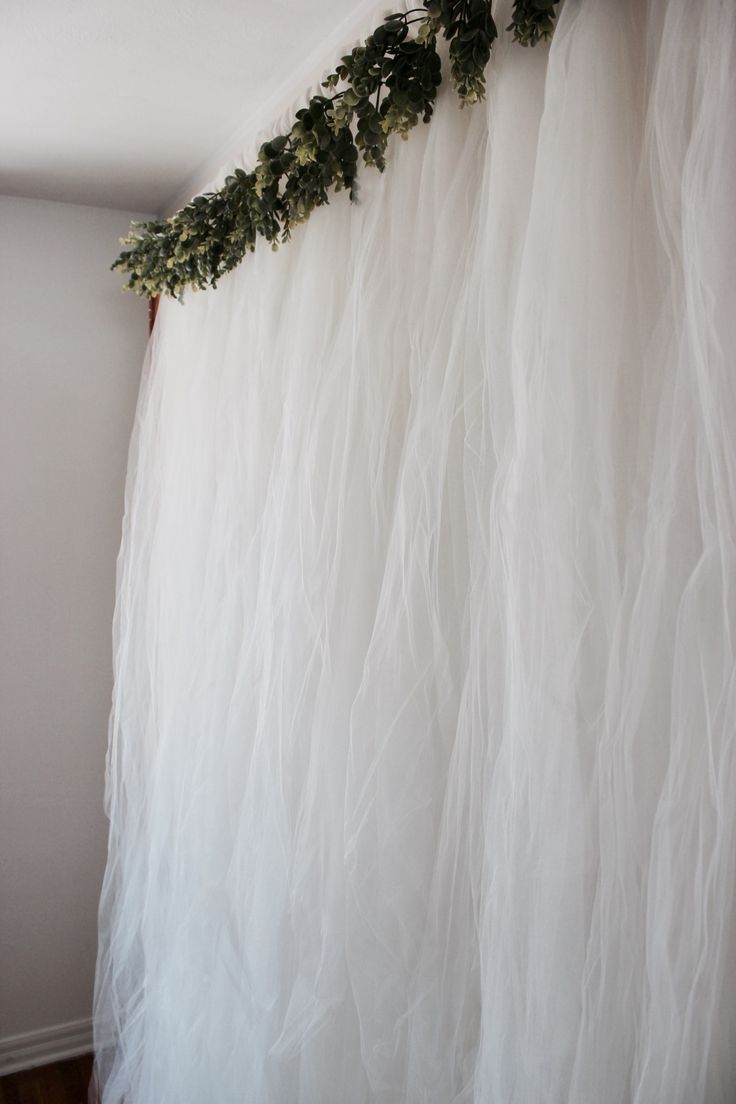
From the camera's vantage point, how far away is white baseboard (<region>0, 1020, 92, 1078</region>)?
9.78ft

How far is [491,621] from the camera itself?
1302 mm

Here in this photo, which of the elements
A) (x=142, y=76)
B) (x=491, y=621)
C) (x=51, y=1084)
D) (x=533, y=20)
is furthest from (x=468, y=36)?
(x=51, y=1084)

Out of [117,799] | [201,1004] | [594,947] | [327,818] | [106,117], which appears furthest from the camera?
[117,799]

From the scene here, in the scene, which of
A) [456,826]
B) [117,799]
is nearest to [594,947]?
[456,826]

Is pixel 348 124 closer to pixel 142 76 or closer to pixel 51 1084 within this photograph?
pixel 142 76

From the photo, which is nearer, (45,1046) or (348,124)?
(348,124)

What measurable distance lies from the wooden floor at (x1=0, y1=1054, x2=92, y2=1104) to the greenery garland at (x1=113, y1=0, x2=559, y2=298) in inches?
94.8

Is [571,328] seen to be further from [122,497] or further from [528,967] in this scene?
[122,497]

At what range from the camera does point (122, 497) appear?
317cm

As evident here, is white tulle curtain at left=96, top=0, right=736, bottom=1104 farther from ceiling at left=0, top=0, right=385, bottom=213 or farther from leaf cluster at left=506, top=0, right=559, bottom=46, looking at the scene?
ceiling at left=0, top=0, right=385, bottom=213

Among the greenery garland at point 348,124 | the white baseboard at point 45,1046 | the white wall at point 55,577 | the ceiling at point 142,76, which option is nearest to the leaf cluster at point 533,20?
the greenery garland at point 348,124

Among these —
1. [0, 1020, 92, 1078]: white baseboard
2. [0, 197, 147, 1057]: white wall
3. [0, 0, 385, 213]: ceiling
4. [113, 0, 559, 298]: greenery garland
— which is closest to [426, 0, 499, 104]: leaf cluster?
[113, 0, 559, 298]: greenery garland

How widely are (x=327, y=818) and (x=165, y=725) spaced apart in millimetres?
835

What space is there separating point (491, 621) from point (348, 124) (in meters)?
0.90
